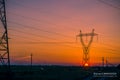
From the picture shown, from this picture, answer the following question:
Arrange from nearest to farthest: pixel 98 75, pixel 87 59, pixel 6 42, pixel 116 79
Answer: pixel 6 42, pixel 116 79, pixel 98 75, pixel 87 59

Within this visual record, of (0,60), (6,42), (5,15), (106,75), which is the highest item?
(5,15)

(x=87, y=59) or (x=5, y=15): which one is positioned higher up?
(x=5, y=15)

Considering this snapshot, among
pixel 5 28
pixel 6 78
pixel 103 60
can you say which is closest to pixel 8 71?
pixel 6 78

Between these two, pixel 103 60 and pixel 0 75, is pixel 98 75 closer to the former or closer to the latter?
pixel 0 75

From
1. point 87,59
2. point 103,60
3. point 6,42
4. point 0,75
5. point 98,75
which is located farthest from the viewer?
point 103,60

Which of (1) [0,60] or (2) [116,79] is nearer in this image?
(1) [0,60]

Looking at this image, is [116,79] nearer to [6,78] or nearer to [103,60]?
[6,78]

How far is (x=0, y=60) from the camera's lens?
4300 cm

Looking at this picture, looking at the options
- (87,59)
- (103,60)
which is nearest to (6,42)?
(87,59)

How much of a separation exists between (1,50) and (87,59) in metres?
52.2

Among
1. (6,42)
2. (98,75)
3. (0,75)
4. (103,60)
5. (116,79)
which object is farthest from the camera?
(103,60)

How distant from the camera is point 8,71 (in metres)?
45.0

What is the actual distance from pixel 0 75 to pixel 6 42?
9.54m

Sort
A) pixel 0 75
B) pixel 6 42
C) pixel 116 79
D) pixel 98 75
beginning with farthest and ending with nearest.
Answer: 1. pixel 98 75
2. pixel 116 79
3. pixel 0 75
4. pixel 6 42
